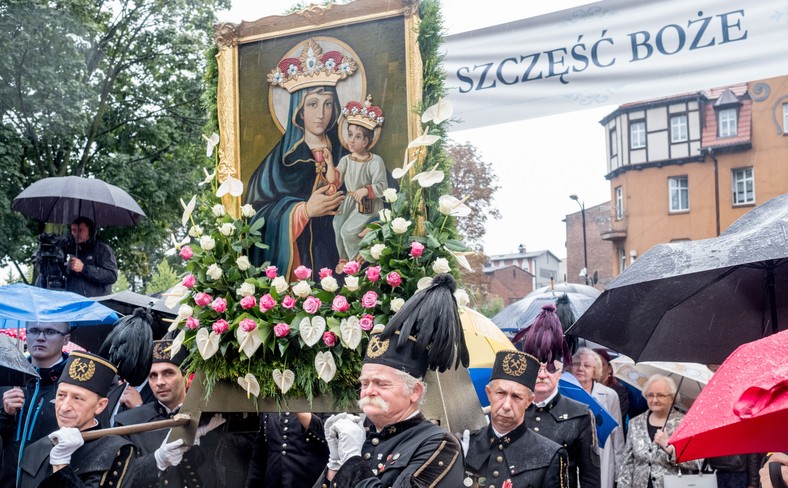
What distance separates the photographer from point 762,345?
192 centimetres

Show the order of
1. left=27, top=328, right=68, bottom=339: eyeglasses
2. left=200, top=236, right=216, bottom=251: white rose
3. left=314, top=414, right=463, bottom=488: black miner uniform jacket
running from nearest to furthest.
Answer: left=314, top=414, right=463, bottom=488: black miner uniform jacket
left=200, top=236, right=216, bottom=251: white rose
left=27, top=328, right=68, bottom=339: eyeglasses

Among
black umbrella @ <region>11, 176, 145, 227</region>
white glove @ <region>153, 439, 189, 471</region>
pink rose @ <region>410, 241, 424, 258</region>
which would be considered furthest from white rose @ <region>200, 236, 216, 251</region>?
black umbrella @ <region>11, 176, 145, 227</region>

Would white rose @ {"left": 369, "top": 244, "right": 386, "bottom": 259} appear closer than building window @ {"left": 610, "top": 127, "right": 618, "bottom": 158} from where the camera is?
Yes

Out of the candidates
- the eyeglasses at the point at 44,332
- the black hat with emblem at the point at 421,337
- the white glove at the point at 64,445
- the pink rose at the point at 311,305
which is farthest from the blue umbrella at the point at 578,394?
the eyeglasses at the point at 44,332

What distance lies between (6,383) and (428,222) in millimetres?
3354

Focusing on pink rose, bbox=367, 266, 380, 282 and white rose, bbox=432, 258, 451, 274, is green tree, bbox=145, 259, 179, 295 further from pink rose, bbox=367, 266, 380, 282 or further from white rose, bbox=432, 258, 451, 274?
white rose, bbox=432, 258, 451, 274

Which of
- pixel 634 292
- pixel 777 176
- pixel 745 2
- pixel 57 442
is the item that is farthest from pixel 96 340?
pixel 777 176

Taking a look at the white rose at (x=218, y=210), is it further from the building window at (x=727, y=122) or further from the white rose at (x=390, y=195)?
the building window at (x=727, y=122)

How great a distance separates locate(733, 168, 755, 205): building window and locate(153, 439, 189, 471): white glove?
35.1 m

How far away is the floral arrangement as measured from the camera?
4.57m

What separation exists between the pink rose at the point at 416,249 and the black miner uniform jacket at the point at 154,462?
2.09 meters

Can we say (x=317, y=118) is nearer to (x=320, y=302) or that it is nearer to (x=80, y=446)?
(x=320, y=302)

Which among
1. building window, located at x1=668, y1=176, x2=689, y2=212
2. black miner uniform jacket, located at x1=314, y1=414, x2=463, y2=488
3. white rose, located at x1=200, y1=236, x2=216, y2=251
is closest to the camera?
black miner uniform jacket, located at x1=314, y1=414, x2=463, y2=488

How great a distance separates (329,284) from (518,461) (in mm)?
1509
